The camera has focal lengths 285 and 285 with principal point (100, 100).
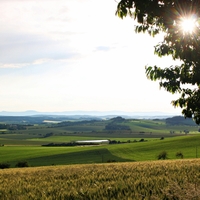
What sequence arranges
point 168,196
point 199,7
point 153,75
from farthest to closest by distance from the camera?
point 153,75 → point 199,7 → point 168,196

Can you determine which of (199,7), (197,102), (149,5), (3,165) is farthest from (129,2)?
(3,165)

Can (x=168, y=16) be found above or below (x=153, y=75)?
above

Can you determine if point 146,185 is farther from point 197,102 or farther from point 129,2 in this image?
point 129,2

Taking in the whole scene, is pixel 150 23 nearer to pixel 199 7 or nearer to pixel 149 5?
pixel 149 5

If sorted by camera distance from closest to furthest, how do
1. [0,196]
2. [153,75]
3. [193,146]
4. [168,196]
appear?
[168,196] < [0,196] < [153,75] < [193,146]

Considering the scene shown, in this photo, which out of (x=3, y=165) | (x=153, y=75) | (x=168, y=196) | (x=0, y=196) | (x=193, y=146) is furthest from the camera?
(x=193, y=146)

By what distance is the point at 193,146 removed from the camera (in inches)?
4016

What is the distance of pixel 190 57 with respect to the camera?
8.27 meters

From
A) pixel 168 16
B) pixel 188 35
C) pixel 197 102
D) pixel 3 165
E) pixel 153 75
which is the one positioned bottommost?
pixel 3 165

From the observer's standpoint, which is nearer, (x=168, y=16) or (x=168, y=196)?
(x=168, y=196)

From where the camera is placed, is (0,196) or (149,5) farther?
(0,196)

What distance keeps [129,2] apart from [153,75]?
248cm

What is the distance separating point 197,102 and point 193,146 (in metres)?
99.2

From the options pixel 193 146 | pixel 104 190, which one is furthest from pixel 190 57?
pixel 193 146
